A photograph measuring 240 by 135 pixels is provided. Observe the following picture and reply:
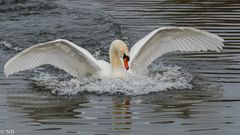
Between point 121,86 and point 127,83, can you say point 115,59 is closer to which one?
point 127,83

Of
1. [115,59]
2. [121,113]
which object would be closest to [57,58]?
[115,59]

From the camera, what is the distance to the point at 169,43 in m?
12.7

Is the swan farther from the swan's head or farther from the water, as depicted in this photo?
the water

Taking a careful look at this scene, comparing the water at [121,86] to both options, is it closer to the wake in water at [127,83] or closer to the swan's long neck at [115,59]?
the wake in water at [127,83]

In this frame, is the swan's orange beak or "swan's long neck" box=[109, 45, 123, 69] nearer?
the swan's orange beak

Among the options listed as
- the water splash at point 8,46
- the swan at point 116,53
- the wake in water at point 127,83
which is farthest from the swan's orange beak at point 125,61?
the water splash at point 8,46

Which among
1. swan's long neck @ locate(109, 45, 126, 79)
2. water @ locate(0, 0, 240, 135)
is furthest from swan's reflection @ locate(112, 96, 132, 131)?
swan's long neck @ locate(109, 45, 126, 79)

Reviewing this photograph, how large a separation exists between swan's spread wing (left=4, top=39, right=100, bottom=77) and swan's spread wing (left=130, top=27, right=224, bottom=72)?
76cm

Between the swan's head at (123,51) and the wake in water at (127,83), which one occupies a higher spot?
the swan's head at (123,51)

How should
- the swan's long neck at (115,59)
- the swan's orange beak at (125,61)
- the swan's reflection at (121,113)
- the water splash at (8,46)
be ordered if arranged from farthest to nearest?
the water splash at (8,46)
the swan's long neck at (115,59)
the swan's orange beak at (125,61)
the swan's reflection at (121,113)

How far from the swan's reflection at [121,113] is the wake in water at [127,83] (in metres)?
0.43

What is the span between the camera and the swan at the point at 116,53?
468 inches

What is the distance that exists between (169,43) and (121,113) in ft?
10.4

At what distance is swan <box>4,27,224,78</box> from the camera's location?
1189 centimetres
